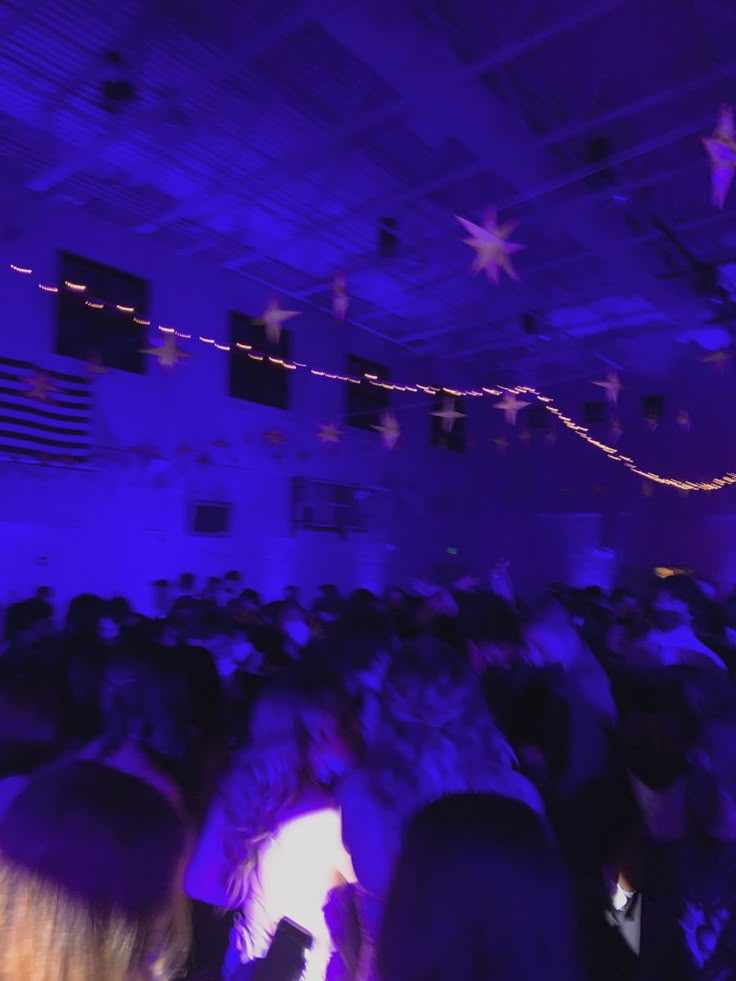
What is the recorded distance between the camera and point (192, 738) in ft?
8.16

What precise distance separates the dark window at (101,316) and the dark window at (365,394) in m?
3.79

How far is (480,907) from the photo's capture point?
1.02m

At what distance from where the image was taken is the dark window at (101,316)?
8.02 metres

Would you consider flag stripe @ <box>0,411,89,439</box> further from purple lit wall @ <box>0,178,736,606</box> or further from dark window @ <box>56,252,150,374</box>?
dark window @ <box>56,252,150,374</box>

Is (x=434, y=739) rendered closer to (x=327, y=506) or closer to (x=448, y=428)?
(x=327, y=506)

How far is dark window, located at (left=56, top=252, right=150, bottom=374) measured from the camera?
8016 millimetres

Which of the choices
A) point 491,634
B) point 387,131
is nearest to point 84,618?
point 491,634

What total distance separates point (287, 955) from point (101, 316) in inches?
317

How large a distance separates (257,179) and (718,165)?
4554 mm

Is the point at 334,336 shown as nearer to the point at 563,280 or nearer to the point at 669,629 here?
the point at 563,280

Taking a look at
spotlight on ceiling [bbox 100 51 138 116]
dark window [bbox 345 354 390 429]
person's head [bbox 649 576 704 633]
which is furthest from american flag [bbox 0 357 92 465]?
person's head [bbox 649 576 704 633]

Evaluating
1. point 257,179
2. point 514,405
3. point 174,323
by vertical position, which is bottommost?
point 514,405

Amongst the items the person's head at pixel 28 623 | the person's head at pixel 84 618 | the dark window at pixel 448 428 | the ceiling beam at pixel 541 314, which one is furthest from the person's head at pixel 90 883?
the dark window at pixel 448 428

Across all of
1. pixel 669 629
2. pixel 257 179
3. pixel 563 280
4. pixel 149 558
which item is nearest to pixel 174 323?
pixel 257 179
